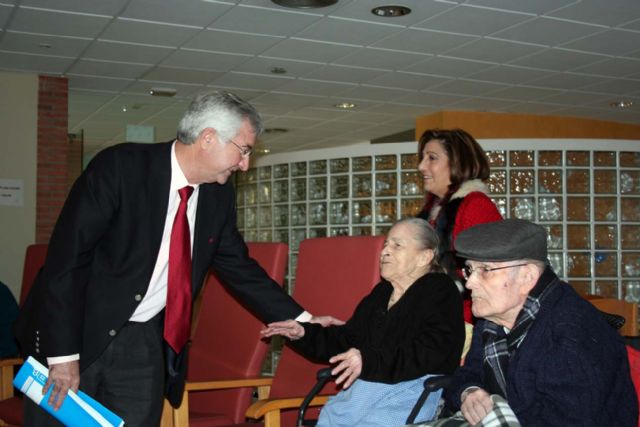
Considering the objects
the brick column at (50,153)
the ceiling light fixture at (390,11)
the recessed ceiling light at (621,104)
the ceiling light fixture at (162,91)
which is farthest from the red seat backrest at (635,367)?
the recessed ceiling light at (621,104)

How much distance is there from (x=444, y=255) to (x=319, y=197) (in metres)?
3.47

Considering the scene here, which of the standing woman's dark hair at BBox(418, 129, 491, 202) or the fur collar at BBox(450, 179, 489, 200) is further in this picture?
the standing woman's dark hair at BBox(418, 129, 491, 202)

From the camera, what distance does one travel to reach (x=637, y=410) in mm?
1912

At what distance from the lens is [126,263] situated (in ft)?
7.85

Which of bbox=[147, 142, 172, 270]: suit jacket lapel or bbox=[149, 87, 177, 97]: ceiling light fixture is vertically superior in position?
bbox=[149, 87, 177, 97]: ceiling light fixture

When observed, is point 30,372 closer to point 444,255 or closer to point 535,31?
point 444,255

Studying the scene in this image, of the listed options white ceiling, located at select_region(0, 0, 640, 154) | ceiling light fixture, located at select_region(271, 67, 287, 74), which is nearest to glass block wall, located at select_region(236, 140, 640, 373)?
white ceiling, located at select_region(0, 0, 640, 154)

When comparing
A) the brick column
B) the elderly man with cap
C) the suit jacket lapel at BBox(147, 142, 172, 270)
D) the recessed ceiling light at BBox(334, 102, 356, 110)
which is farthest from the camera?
the recessed ceiling light at BBox(334, 102, 356, 110)

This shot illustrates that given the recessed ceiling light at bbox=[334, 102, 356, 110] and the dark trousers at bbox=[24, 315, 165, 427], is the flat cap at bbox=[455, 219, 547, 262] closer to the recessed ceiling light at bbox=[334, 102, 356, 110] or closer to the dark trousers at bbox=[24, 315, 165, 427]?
the dark trousers at bbox=[24, 315, 165, 427]

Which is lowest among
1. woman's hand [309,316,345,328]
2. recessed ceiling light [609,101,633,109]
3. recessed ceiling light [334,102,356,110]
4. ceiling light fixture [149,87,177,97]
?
woman's hand [309,316,345,328]

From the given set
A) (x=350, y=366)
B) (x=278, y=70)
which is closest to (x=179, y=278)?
(x=350, y=366)

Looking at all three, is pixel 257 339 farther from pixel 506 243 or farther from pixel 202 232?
pixel 506 243

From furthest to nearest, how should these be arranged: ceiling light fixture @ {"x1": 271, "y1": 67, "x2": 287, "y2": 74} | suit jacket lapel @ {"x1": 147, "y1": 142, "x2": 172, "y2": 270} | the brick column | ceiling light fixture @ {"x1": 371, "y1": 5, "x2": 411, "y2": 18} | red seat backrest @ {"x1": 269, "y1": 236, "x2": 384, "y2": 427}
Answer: the brick column, ceiling light fixture @ {"x1": 271, "y1": 67, "x2": 287, "y2": 74}, ceiling light fixture @ {"x1": 371, "y1": 5, "x2": 411, "y2": 18}, red seat backrest @ {"x1": 269, "y1": 236, "x2": 384, "y2": 427}, suit jacket lapel @ {"x1": 147, "y1": 142, "x2": 172, "y2": 270}

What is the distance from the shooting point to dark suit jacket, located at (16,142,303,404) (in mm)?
2256
